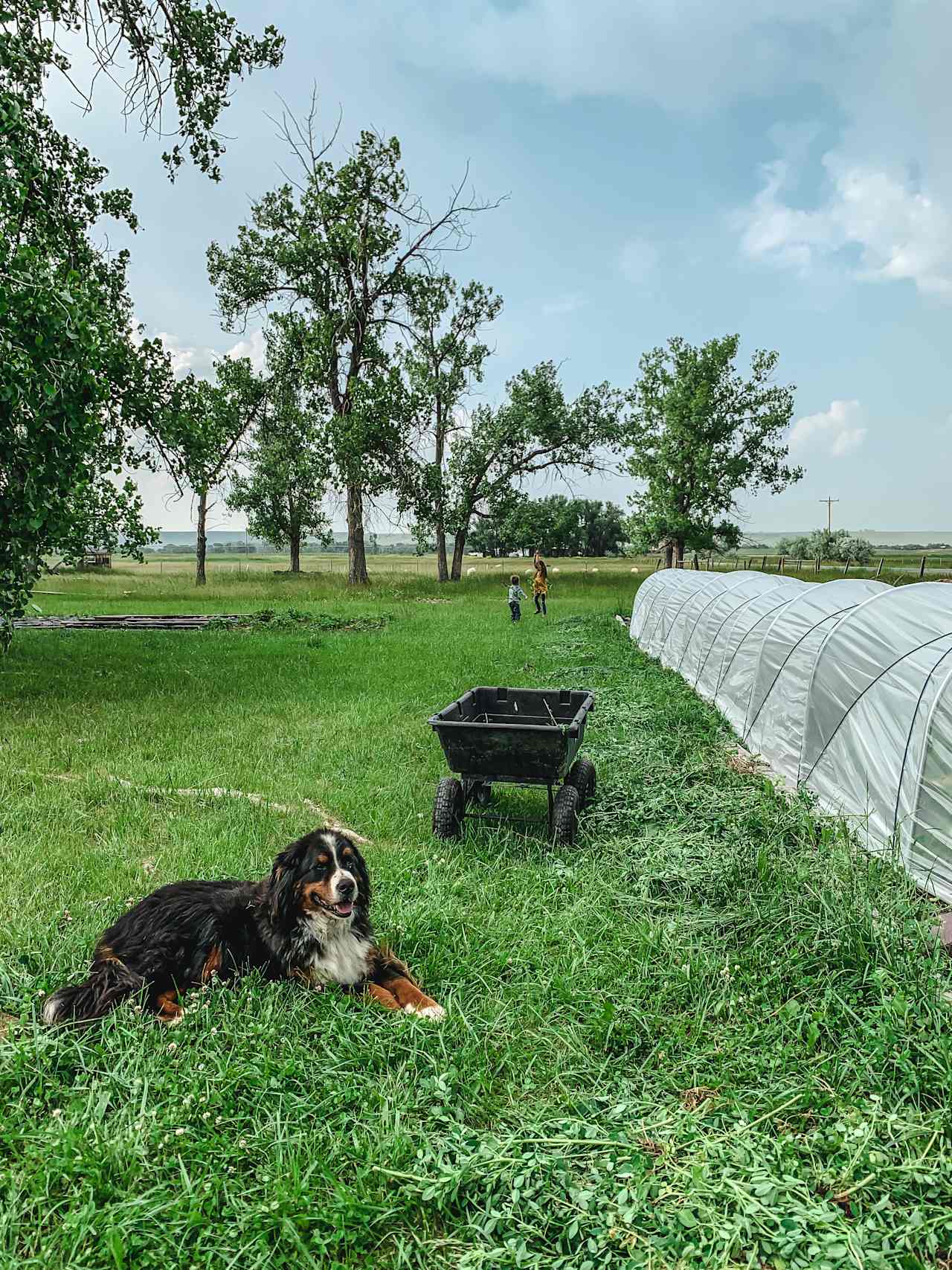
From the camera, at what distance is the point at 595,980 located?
12.1 feet

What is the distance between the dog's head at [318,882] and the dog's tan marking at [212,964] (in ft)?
0.99

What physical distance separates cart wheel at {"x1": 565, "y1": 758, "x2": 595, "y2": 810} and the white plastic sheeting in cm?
182

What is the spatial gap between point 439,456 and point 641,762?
33.1m

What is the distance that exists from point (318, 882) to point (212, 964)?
0.69m

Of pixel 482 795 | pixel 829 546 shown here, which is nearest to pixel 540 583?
pixel 482 795

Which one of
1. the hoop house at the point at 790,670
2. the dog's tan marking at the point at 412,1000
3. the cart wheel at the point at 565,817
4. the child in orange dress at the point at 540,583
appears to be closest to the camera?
the dog's tan marking at the point at 412,1000

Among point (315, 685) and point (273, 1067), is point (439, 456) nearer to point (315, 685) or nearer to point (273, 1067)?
point (315, 685)

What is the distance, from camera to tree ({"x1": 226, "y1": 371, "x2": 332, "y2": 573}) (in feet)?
105

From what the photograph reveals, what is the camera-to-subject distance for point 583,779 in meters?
6.12

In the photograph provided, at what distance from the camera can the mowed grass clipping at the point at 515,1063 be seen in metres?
2.31

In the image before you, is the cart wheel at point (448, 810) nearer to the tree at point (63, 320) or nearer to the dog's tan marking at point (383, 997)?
the dog's tan marking at point (383, 997)

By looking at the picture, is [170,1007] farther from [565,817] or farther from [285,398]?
[285,398]

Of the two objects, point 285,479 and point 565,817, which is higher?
point 285,479

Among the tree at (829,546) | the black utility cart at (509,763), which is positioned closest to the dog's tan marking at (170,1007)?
the black utility cart at (509,763)
